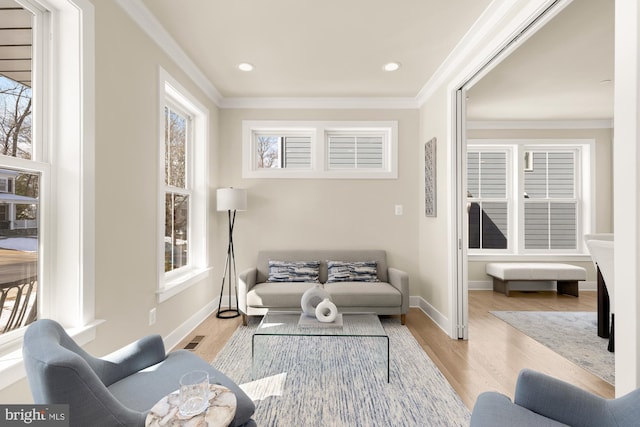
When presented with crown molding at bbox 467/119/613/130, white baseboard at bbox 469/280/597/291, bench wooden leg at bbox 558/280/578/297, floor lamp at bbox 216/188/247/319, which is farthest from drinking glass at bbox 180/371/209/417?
bench wooden leg at bbox 558/280/578/297

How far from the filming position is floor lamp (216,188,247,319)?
3.94 m

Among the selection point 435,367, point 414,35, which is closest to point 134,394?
point 435,367

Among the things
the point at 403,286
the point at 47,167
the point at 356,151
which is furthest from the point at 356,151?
the point at 47,167

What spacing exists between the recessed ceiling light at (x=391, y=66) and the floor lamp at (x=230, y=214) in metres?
2.09

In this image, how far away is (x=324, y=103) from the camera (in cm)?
432

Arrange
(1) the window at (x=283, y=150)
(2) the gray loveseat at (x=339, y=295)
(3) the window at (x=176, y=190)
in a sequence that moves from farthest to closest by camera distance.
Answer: (1) the window at (x=283, y=150), (2) the gray loveseat at (x=339, y=295), (3) the window at (x=176, y=190)

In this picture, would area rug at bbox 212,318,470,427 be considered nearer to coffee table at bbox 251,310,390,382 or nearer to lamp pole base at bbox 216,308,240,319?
coffee table at bbox 251,310,390,382

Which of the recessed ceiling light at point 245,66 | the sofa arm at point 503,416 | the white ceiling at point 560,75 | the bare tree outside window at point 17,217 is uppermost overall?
the white ceiling at point 560,75

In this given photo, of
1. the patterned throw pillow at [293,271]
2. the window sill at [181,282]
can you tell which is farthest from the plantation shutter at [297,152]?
the window sill at [181,282]

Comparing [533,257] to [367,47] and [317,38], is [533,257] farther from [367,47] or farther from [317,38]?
[317,38]

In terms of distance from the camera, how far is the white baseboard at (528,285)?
5141 mm

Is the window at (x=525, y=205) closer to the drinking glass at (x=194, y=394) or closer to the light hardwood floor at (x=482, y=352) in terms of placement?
the light hardwood floor at (x=482, y=352)

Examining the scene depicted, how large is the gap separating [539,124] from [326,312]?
16.6ft

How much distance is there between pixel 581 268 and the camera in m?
5.06
